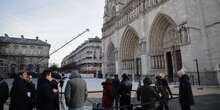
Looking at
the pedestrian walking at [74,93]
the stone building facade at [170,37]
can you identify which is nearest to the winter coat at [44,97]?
the pedestrian walking at [74,93]

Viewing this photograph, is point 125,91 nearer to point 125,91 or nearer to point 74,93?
point 125,91

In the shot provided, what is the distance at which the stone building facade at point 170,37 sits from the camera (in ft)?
60.5

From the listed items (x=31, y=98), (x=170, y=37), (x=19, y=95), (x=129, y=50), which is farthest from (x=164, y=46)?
(x=19, y=95)

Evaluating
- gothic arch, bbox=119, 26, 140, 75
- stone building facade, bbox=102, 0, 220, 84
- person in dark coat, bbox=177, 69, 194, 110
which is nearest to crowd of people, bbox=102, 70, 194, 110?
person in dark coat, bbox=177, 69, 194, 110

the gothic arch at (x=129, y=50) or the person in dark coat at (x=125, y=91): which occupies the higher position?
the gothic arch at (x=129, y=50)

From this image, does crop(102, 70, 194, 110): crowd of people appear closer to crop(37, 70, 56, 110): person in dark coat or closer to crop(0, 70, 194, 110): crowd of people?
crop(0, 70, 194, 110): crowd of people

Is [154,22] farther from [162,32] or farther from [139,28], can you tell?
[139,28]

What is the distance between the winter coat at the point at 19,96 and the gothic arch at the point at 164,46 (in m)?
20.3

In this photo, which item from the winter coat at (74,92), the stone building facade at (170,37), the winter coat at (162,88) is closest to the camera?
the winter coat at (74,92)

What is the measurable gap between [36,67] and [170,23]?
50.5m

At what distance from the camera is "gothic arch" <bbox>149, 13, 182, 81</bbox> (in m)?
21.6

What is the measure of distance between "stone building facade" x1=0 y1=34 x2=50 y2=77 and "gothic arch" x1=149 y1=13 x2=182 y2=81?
39.4 meters

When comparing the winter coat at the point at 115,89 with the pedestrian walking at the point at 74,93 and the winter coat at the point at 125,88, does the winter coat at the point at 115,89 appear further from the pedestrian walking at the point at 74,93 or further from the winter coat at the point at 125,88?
the pedestrian walking at the point at 74,93

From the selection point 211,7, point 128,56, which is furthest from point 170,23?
point 128,56
